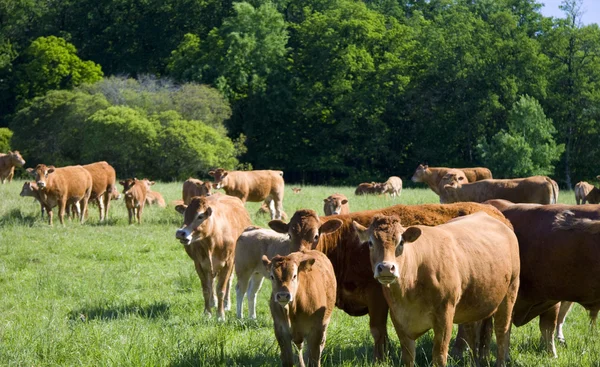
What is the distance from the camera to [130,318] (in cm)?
Result: 975

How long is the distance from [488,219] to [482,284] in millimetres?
1051

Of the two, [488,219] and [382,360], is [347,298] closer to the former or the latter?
[382,360]

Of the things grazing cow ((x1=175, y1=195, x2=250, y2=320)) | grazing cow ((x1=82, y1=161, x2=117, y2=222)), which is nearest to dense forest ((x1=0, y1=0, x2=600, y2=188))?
grazing cow ((x1=82, y1=161, x2=117, y2=222))

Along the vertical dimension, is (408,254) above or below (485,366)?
above

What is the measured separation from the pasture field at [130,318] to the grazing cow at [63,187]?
2006 millimetres

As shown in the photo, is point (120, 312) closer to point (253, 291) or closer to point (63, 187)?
point (253, 291)

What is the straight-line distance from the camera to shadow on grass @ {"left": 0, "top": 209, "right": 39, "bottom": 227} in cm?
1950

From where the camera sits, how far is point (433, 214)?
9078 mm

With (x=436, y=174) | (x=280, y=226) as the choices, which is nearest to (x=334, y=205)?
(x=280, y=226)

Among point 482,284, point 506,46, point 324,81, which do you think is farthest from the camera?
point 324,81

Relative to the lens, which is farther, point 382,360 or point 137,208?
point 137,208

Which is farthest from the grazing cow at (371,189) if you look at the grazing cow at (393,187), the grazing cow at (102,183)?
the grazing cow at (102,183)

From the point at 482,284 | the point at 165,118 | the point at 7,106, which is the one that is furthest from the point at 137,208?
the point at 7,106

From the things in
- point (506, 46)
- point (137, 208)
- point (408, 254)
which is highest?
point (506, 46)
